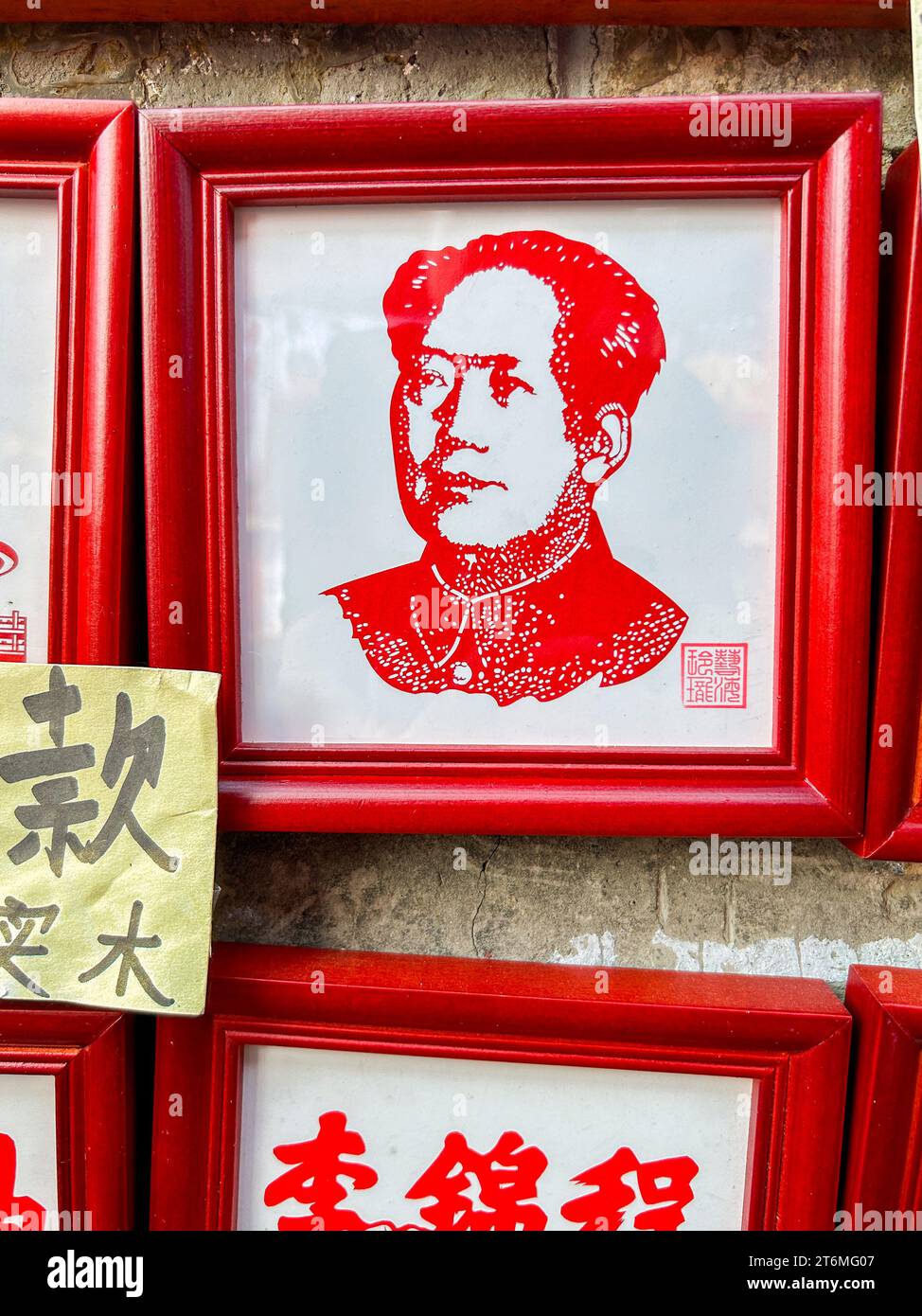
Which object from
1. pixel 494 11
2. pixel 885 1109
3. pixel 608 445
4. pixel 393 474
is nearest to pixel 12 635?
pixel 393 474

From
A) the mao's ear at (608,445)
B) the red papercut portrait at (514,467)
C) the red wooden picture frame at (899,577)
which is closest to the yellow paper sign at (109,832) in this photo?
the red papercut portrait at (514,467)

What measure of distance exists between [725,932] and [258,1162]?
0.58 meters

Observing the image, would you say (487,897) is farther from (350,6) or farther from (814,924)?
(350,6)

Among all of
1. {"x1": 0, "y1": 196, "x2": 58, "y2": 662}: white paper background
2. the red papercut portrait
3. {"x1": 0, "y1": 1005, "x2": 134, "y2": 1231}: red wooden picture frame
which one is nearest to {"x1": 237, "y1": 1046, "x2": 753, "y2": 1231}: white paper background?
{"x1": 0, "y1": 1005, "x2": 134, "y2": 1231}: red wooden picture frame

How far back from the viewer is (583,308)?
875 mm

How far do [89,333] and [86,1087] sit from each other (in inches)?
31.5

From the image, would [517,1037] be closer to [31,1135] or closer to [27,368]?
[31,1135]

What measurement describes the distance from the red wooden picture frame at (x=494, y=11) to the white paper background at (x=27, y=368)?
0.22 m

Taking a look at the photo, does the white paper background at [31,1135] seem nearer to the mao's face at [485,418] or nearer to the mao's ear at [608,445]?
the mao's face at [485,418]

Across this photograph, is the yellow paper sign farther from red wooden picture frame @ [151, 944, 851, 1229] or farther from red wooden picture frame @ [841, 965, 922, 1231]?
red wooden picture frame @ [841, 965, 922, 1231]

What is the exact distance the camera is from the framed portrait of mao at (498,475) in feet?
2.84

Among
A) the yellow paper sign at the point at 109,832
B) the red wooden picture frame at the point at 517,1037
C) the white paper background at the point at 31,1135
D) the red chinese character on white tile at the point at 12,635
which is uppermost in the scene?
the red chinese character on white tile at the point at 12,635

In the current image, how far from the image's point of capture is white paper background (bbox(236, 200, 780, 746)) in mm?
872

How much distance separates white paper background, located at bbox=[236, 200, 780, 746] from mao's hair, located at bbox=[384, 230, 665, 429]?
1cm
